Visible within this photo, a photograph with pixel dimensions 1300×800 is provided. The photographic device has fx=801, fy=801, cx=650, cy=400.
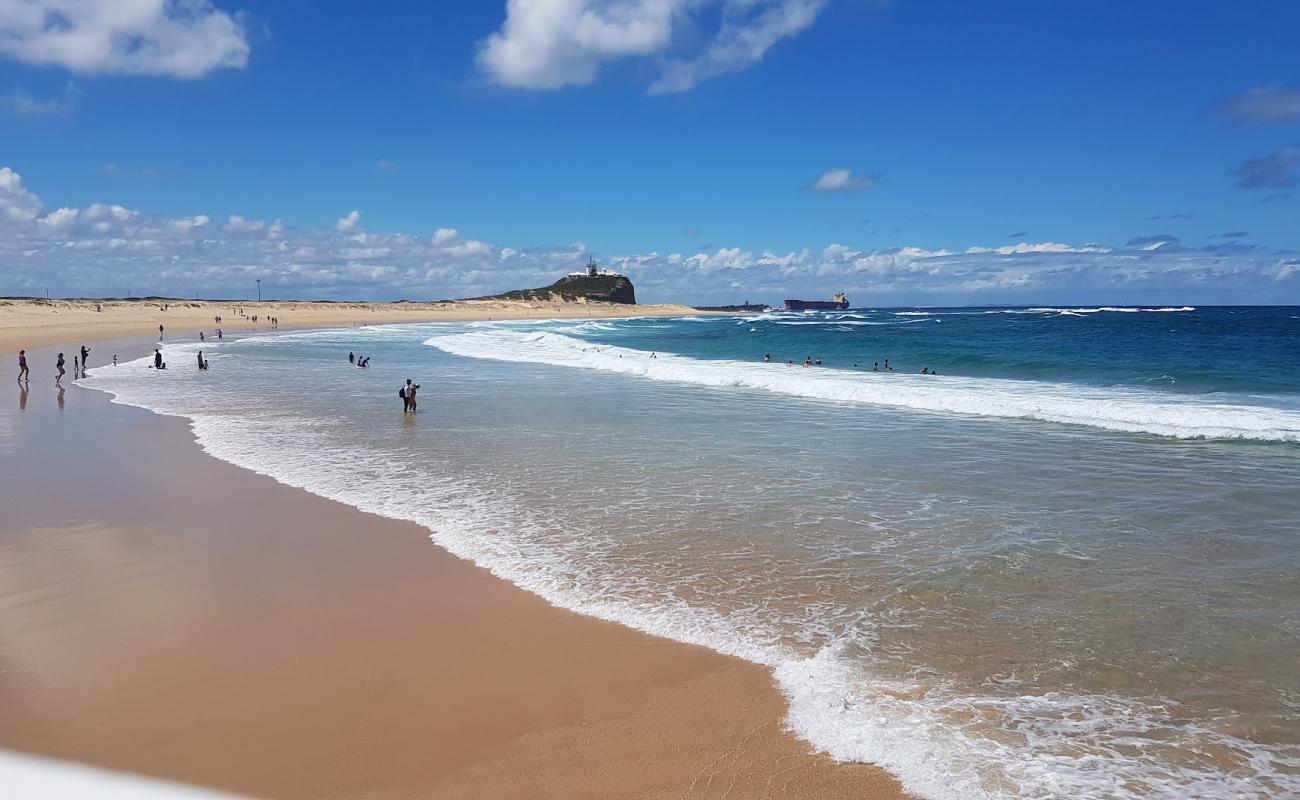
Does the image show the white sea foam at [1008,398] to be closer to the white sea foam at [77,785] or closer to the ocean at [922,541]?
the ocean at [922,541]

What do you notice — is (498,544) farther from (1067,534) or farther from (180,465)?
(180,465)

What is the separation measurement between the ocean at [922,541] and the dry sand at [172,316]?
40679 millimetres

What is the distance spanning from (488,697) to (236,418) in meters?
15.8

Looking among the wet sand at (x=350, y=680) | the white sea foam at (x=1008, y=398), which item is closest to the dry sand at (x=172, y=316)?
the white sea foam at (x=1008, y=398)

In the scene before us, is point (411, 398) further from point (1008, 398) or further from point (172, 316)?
point (172, 316)

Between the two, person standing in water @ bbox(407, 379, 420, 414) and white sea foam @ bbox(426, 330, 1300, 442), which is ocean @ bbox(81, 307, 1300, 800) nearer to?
white sea foam @ bbox(426, 330, 1300, 442)

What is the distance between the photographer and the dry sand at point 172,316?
2296 inches

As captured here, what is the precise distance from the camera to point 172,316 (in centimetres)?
8700

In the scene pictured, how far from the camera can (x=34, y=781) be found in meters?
4.41

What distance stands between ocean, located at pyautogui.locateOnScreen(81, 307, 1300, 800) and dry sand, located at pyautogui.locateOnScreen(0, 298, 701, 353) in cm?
4068

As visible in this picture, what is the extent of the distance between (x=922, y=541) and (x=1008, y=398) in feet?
49.7

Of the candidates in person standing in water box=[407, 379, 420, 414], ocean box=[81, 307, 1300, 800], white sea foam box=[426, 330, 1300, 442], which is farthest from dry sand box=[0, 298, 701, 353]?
ocean box=[81, 307, 1300, 800]

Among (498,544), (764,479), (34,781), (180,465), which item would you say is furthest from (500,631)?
(180,465)

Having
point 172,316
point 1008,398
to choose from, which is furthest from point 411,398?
point 172,316
